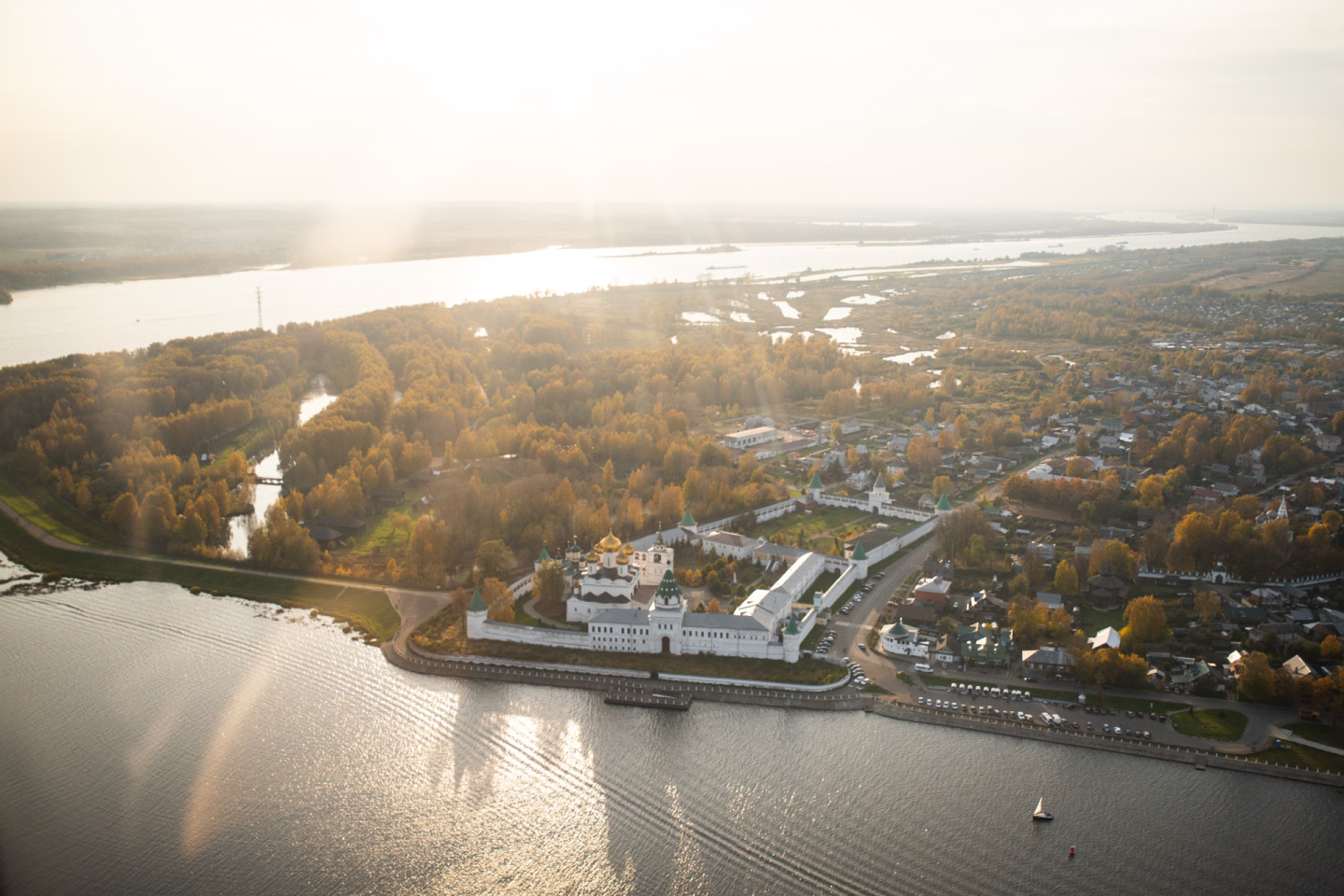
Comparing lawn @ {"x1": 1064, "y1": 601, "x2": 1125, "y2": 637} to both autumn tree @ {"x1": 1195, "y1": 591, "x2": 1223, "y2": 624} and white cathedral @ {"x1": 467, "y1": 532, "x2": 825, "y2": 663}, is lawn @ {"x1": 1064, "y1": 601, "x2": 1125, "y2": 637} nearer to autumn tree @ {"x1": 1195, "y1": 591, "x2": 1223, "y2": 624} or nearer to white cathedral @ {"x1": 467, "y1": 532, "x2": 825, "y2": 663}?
autumn tree @ {"x1": 1195, "y1": 591, "x2": 1223, "y2": 624}

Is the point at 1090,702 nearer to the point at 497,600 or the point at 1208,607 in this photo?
the point at 1208,607

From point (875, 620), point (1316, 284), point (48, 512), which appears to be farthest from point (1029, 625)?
point (1316, 284)

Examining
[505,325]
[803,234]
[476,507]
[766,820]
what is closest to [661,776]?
[766,820]

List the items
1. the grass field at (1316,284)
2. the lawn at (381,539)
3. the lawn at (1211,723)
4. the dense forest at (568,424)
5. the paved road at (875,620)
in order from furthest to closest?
1. the grass field at (1316,284)
2. the dense forest at (568,424)
3. the lawn at (381,539)
4. the paved road at (875,620)
5. the lawn at (1211,723)

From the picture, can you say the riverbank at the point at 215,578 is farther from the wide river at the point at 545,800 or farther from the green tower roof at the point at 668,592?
the green tower roof at the point at 668,592

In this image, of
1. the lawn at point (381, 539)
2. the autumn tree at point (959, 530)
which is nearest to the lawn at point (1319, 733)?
the autumn tree at point (959, 530)

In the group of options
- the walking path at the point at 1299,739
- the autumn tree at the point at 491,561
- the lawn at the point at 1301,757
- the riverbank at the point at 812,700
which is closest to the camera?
the lawn at the point at 1301,757

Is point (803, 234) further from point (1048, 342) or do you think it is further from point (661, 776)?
point (661, 776)
